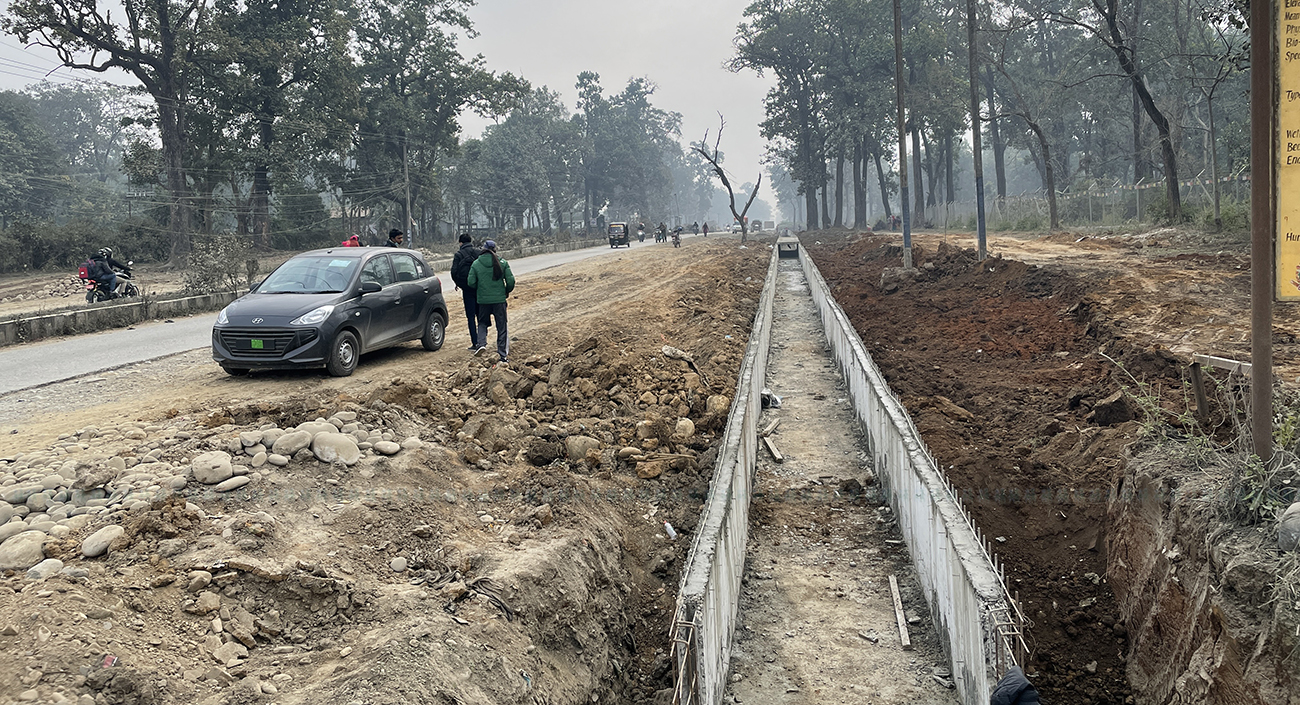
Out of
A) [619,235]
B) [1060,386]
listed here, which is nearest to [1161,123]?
[1060,386]

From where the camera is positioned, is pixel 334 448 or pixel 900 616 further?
pixel 334 448

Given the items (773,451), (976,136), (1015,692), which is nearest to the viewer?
(1015,692)

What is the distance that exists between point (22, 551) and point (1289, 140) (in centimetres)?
672

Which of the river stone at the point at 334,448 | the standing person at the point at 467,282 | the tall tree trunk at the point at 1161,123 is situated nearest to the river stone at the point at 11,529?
the river stone at the point at 334,448

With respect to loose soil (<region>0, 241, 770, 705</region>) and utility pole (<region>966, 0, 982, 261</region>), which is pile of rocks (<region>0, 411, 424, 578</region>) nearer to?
loose soil (<region>0, 241, 770, 705</region>)

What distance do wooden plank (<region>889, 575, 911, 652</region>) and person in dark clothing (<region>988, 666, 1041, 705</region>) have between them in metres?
1.64

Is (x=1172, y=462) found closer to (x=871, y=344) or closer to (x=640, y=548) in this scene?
(x=640, y=548)

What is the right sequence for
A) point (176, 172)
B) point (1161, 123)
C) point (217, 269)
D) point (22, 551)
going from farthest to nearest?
point (176, 172), point (1161, 123), point (217, 269), point (22, 551)

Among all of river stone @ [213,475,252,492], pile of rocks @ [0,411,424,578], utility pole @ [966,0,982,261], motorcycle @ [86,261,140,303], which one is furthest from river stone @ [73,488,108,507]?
utility pole @ [966,0,982,261]

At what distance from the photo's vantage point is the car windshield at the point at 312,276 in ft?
35.1

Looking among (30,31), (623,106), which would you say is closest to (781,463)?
(30,31)

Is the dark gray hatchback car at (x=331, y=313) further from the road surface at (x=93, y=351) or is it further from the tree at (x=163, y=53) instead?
the tree at (x=163, y=53)

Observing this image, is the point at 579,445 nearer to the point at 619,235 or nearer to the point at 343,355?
the point at 343,355

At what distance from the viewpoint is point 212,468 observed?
563 centimetres
